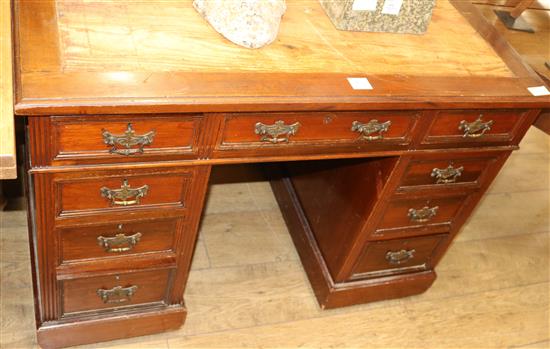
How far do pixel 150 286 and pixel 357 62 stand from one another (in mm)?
844

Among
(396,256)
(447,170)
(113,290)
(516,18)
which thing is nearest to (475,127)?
(447,170)

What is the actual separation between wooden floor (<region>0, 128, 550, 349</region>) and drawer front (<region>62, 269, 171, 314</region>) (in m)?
0.18

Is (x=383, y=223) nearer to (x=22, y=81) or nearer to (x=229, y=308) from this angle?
(x=229, y=308)

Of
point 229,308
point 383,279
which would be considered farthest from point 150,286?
point 383,279

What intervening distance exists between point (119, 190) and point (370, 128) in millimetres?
635

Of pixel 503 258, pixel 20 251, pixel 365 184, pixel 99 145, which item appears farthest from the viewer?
pixel 503 258

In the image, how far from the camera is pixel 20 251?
1904 mm

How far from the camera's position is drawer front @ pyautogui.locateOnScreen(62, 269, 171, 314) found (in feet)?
5.12

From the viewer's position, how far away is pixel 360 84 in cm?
140

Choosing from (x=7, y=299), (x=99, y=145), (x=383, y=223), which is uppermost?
(x=99, y=145)

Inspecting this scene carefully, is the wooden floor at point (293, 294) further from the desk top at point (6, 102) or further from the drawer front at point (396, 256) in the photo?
the desk top at point (6, 102)

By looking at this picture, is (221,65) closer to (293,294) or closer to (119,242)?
(119,242)

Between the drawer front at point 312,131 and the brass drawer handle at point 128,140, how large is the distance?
172 mm

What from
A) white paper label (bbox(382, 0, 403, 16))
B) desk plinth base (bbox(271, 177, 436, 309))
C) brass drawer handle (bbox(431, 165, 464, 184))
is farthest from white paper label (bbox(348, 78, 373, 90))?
desk plinth base (bbox(271, 177, 436, 309))
